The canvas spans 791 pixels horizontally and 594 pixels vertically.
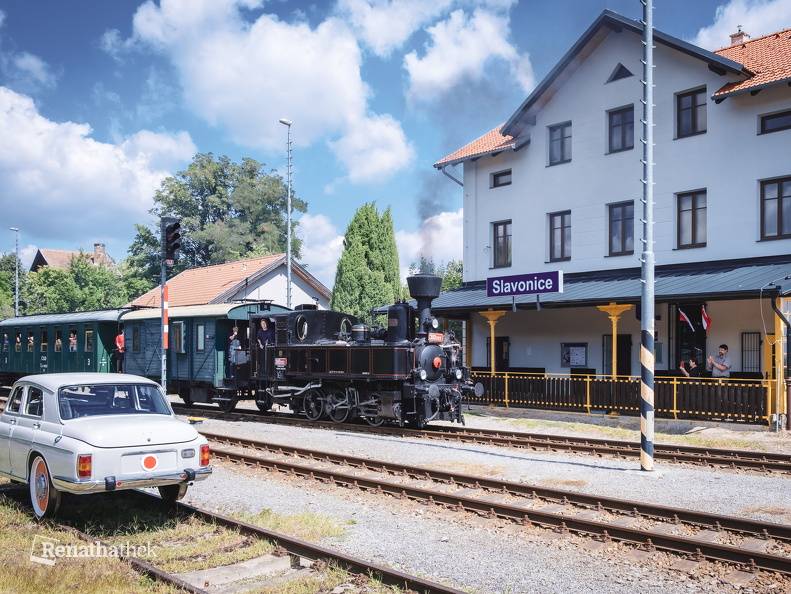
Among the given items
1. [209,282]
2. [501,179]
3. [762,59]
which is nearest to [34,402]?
[501,179]

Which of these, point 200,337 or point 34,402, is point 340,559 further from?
point 200,337

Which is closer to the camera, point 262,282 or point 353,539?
point 353,539

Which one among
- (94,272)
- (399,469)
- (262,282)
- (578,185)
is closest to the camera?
(399,469)

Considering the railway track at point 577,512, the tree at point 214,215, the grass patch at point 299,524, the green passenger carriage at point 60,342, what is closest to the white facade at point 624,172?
the railway track at point 577,512

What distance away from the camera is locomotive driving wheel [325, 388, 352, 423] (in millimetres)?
16186

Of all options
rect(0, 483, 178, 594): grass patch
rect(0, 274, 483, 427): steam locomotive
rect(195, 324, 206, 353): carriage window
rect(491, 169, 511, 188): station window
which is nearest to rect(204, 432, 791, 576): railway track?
rect(0, 274, 483, 427): steam locomotive

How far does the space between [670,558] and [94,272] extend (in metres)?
45.8

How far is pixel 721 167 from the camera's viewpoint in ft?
61.0

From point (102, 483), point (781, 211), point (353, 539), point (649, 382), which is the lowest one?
point (353, 539)

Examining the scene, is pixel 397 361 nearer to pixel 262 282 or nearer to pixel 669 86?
pixel 669 86

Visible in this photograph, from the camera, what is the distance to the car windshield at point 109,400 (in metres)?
7.53

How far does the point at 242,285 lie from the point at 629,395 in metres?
22.2

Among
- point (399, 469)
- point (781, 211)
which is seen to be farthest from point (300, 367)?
point (781, 211)

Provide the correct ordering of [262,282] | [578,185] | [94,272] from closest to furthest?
[578,185], [262,282], [94,272]
